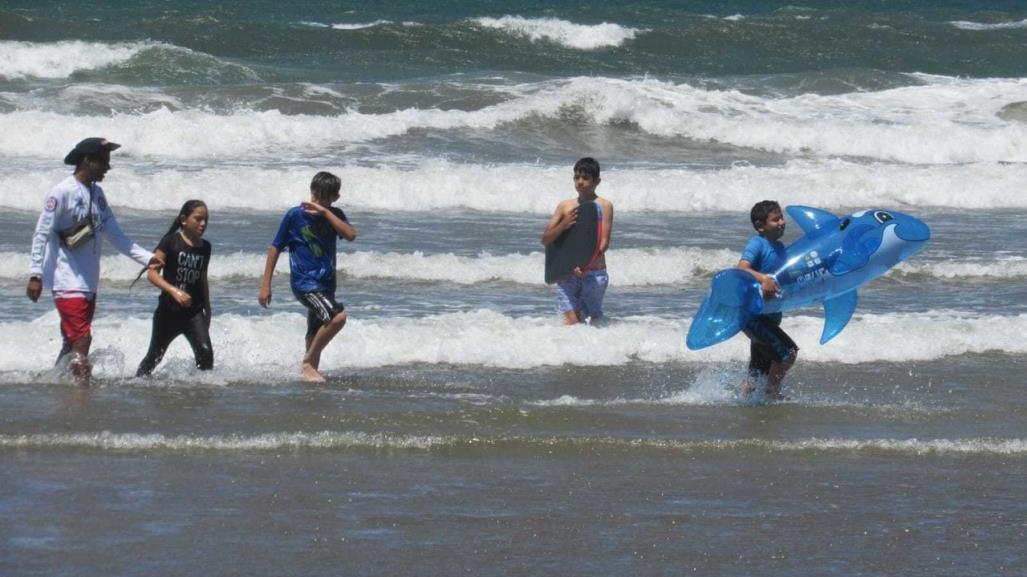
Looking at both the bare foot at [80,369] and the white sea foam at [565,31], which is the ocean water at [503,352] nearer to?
the bare foot at [80,369]

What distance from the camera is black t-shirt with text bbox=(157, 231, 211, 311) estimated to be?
26.7 feet

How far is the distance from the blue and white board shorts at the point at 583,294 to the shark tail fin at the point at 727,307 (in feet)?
5.52

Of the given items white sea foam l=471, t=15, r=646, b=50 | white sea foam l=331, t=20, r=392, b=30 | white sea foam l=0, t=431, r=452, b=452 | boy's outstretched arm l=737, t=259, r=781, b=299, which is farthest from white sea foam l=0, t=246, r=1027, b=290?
white sea foam l=471, t=15, r=646, b=50

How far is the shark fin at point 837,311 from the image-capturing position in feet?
28.3

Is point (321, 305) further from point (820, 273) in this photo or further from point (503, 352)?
point (820, 273)

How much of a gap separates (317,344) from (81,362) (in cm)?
134

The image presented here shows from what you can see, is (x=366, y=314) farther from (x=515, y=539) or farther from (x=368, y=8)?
(x=368, y=8)

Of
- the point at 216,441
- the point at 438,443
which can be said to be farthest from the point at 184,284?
the point at 438,443

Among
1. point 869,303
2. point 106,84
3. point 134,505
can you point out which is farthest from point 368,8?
point 134,505

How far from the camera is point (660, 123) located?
77.6 feet

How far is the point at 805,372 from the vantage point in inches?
380

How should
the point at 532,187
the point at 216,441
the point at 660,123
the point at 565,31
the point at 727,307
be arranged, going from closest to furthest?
the point at 216,441
the point at 727,307
the point at 532,187
the point at 660,123
the point at 565,31

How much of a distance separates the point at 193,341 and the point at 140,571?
10.6 ft

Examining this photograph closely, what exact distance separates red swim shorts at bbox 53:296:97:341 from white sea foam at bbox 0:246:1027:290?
4.22 meters
